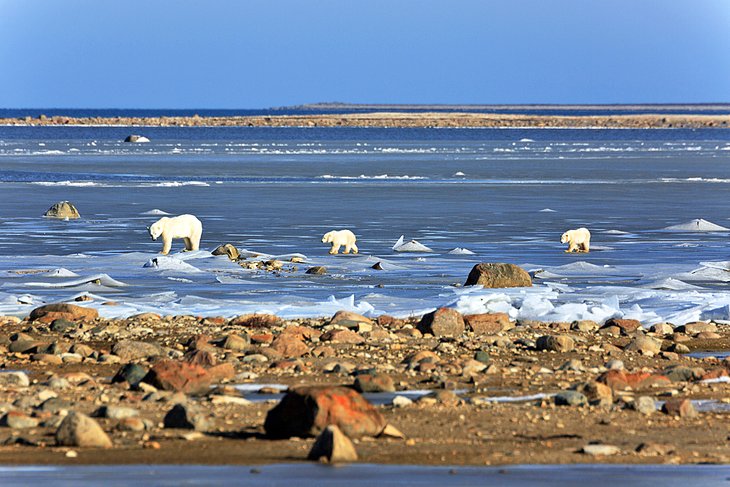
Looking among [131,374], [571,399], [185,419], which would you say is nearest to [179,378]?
[131,374]

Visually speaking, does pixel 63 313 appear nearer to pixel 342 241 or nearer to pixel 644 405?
pixel 644 405

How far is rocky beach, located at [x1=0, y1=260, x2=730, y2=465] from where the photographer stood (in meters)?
6.66

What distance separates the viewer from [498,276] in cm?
1434

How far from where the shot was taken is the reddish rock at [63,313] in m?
11.9

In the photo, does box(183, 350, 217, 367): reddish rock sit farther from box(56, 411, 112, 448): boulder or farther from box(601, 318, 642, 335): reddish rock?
box(601, 318, 642, 335): reddish rock

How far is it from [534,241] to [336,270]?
4686 mm

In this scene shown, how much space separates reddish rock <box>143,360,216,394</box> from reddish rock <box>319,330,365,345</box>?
2.13 metres

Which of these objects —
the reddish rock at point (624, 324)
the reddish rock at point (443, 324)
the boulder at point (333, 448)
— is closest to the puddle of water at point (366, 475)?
the boulder at point (333, 448)

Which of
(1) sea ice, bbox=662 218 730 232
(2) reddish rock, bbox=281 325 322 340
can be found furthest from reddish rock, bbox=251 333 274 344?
(1) sea ice, bbox=662 218 730 232

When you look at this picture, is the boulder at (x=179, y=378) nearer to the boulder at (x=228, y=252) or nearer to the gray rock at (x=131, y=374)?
the gray rock at (x=131, y=374)

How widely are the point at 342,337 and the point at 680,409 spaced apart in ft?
11.7

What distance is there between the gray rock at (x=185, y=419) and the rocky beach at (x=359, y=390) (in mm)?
11

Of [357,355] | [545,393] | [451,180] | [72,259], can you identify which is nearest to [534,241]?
[72,259]

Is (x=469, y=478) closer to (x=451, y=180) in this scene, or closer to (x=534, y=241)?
(x=534, y=241)
